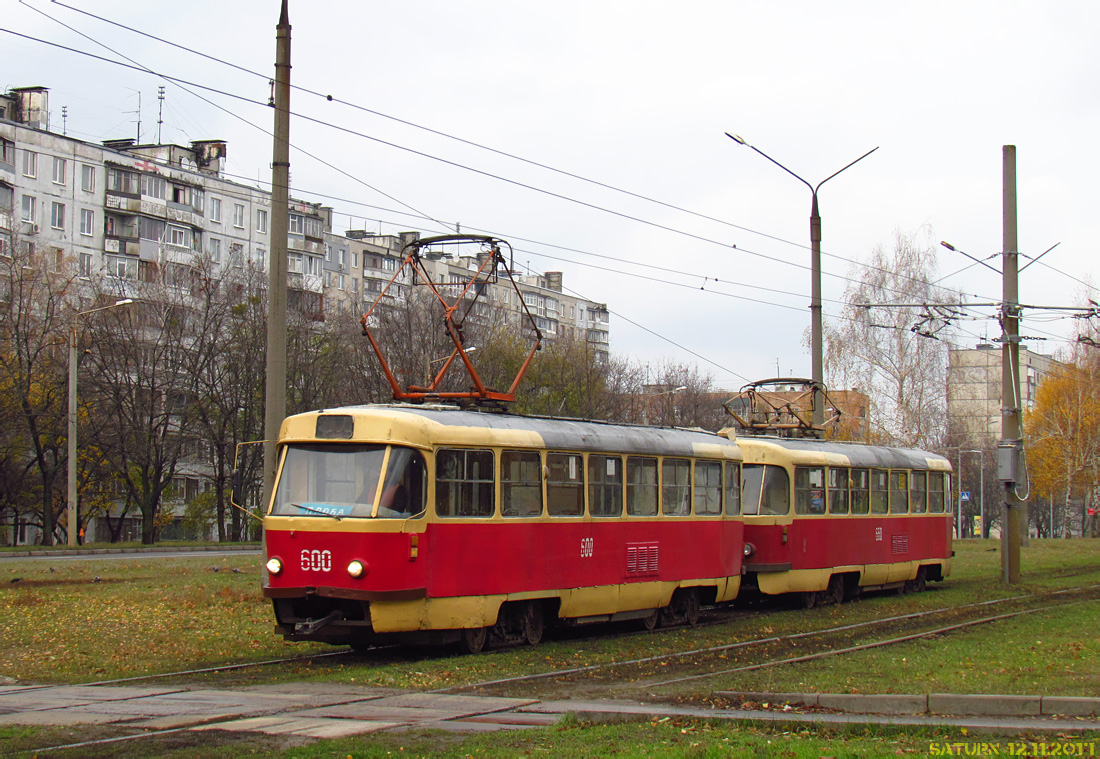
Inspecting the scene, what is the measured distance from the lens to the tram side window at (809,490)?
21.7 meters

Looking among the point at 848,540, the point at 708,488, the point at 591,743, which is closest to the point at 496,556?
the point at 708,488

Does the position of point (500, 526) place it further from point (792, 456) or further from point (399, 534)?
point (792, 456)

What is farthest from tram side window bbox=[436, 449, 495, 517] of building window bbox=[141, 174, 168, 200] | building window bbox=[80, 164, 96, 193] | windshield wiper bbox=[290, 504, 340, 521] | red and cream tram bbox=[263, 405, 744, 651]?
building window bbox=[141, 174, 168, 200]

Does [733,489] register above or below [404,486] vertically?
below

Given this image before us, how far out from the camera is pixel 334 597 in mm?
13148

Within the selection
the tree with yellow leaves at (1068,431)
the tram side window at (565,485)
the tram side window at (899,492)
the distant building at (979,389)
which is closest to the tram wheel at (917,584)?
the tram side window at (899,492)

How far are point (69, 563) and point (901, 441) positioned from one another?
34226mm

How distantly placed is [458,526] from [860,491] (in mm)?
12169

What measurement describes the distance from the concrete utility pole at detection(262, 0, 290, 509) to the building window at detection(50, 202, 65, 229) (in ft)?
184

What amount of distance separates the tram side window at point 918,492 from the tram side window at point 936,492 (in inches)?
8.9

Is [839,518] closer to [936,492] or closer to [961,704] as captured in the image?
[936,492]

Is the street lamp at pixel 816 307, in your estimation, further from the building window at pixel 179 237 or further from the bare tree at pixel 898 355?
the building window at pixel 179 237

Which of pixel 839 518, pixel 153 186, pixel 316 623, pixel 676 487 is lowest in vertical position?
pixel 316 623

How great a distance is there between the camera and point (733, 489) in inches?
790
